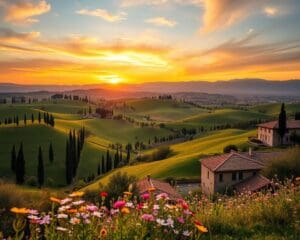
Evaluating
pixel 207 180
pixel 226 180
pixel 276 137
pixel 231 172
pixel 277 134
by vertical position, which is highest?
pixel 277 134

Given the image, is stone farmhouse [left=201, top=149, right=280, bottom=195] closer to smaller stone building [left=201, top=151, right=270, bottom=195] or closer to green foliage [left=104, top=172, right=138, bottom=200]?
smaller stone building [left=201, top=151, right=270, bottom=195]

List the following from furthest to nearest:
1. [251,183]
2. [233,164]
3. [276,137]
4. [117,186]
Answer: [276,137] → [233,164] → [251,183] → [117,186]

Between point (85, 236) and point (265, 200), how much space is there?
523cm

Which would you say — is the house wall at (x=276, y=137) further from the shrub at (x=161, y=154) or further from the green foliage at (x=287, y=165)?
the green foliage at (x=287, y=165)

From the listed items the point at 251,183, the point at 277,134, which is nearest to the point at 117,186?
the point at 251,183

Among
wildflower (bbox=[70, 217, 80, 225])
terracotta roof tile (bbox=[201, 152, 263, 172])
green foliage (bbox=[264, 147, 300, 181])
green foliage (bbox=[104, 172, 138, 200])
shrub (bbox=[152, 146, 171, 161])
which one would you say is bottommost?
shrub (bbox=[152, 146, 171, 161])

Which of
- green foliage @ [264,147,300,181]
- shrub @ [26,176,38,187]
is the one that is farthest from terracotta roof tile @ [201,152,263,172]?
shrub @ [26,176,38,187]

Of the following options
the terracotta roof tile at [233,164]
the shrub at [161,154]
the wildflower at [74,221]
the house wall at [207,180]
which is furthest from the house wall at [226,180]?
the wildflower at [74,221]

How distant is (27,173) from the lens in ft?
297

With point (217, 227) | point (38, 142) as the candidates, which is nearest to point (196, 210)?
point (217, 227)

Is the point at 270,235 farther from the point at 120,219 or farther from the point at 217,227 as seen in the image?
the point at 120,219

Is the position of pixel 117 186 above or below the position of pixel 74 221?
below

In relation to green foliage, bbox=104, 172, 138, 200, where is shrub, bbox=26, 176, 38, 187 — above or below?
below

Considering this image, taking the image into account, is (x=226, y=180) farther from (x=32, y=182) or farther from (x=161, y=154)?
(x=32, y=182)
